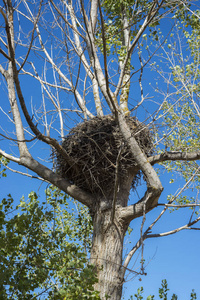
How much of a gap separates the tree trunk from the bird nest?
42cm

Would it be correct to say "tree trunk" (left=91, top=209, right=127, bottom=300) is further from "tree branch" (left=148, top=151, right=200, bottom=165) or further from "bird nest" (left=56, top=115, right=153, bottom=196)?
"tree branch" (left=148, top=151, right=200, bottom=165)

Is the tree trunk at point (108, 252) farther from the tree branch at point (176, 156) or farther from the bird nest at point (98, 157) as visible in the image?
the tree branch at point (176, 156)

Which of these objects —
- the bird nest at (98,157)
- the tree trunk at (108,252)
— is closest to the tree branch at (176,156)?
the bird nest at (98,157)

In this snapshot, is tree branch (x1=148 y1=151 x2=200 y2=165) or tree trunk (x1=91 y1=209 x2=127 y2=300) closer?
tree trunk (x1=91 y1=209 x2=127 y2=300)

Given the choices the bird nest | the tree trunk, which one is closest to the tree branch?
the bird nest

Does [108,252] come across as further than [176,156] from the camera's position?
No

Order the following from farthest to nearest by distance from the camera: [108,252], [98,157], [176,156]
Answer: [98,157] → [176,156] → [108,252]

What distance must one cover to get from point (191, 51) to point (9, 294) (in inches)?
330

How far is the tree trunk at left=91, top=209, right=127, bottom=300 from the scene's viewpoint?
3982 mm

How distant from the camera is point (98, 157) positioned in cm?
471

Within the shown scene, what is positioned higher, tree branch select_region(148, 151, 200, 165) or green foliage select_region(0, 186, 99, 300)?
tree branch select_region(148, 151, 200, 165)

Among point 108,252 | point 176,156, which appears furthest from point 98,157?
point 108,252

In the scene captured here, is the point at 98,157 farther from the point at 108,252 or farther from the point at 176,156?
the point at 108,252

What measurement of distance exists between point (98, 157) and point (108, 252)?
1208 millimetres
